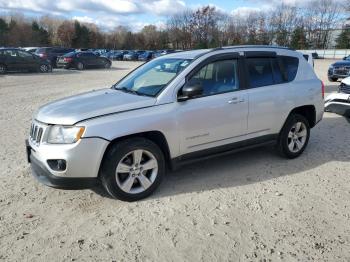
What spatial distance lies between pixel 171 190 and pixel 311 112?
3.08 metres

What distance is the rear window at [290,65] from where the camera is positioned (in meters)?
5.83

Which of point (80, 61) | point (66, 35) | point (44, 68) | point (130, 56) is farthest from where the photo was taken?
point (66, 35)

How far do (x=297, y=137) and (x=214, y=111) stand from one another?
2.04 meters

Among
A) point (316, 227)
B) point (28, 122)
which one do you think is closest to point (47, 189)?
point (316, 227)

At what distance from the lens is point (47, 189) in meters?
4.71

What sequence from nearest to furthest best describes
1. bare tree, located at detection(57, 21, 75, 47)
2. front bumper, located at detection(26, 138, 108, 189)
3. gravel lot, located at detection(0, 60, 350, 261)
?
gravel lot, located at detection(0, 60, 350, 261)
front bumper, located at detection(26, 138, 108, 189)
bare tree, located at detection(57, 21, 75, 47)

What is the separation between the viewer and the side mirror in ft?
14.6

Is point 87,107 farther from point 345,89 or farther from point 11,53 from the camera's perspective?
A: point 11,53

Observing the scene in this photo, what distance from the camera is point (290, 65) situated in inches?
233

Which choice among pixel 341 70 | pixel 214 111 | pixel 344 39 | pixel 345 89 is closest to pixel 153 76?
pixel 214 111

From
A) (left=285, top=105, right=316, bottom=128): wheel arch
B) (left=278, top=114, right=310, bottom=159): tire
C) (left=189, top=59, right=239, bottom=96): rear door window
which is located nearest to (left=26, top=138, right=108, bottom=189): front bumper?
(left=189, top=59, right=239, bottom=96): rear door window

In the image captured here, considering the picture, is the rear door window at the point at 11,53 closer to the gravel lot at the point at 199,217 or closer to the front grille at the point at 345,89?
the gravel lot at the point at 199,217

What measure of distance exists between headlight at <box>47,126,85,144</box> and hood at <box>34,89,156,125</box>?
0.22 ft

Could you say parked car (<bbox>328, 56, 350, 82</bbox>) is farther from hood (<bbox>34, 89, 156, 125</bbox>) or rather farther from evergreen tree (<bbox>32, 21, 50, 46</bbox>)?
evergreen tree (<bbox>32, 21, 50, 46</bbox>)
